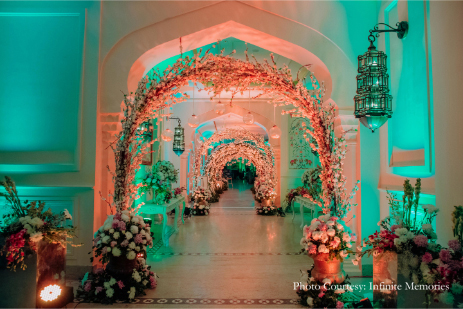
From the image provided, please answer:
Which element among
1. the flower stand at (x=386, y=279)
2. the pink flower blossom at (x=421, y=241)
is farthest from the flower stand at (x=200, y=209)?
the pink flower blossom at (x=421, y=241)

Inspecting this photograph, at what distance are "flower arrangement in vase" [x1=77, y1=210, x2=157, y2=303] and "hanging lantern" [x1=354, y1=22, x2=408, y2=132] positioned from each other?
2.95 meters

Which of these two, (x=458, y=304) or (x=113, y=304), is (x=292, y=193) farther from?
(x=458, y=304)

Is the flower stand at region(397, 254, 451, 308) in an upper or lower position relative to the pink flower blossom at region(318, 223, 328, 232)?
lower

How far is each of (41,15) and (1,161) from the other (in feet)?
7.34

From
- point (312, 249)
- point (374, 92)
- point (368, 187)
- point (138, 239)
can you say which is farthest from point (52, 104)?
point (368, 187)

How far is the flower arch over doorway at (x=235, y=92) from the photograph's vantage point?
409 cm

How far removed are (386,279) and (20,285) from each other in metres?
3.49

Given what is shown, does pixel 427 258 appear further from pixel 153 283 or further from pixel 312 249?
pixel 153 283

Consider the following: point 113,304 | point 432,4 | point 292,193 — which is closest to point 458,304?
point 432,4

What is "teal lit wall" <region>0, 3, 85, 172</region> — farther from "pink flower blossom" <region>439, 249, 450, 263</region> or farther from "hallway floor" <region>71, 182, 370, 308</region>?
"pink flower blossom" <region>439, 249, 450, 263</region>

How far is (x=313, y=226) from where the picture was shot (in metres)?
3.83

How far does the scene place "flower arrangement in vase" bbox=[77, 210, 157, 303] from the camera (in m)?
3.80

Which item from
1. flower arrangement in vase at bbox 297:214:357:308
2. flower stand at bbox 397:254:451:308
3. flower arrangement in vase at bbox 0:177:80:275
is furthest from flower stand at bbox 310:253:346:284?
flower arrangement in vase at bbox 0:177:80:275

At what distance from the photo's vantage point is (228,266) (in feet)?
16.9
